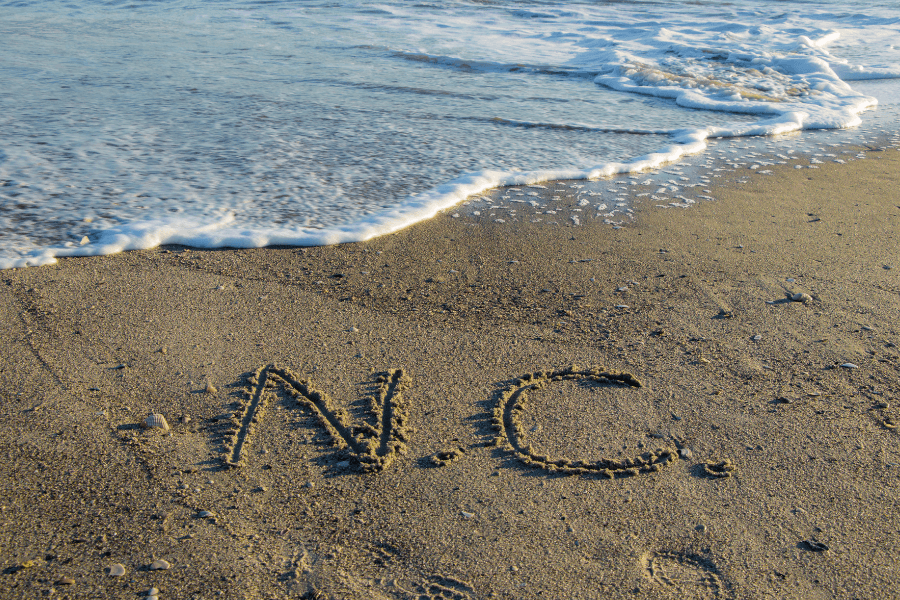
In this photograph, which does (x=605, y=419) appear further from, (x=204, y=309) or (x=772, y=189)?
(x=772, y=189)

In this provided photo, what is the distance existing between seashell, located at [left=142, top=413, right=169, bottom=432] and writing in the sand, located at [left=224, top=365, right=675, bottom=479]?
22cm

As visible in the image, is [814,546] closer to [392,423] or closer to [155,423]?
[392,423]

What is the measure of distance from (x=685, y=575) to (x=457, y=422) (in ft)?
→ 2.87

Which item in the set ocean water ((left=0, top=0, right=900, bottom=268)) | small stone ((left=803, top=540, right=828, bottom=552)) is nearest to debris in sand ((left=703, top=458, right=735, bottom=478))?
small stone ((left=803, top=540, right=828, bottom=552))

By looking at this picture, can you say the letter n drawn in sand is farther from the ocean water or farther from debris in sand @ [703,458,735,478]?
the ocean water

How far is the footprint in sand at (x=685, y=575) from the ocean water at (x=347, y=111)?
8.05 feet

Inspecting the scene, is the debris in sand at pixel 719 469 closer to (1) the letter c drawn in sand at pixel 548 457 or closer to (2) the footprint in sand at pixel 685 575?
(1) the letter c drawn in sand at pixel 548 457

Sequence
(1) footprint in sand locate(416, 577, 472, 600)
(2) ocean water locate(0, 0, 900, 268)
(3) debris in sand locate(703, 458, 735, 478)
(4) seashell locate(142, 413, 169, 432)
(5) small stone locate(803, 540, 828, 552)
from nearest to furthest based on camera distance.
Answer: (1) footprint in sand locate(416, 577, 472, 600), (5) small stone locate(803, 540, 828, 552), (3) debris in sand locate(703, 458, 735, 478), (4) seashell locate(142, 413, 169, 432), (2) ocean water locate(0, 0, 900, 268)

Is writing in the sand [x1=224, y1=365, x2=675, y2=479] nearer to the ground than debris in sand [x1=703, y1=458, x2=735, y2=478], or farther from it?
nearer to the ground

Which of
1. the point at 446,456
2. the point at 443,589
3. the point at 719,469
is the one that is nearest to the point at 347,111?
the point at 446,456

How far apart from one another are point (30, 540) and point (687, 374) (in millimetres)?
2256

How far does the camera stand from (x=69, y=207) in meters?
3.76

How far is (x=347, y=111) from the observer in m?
6.01

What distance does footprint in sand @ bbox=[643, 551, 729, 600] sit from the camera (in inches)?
62.1
